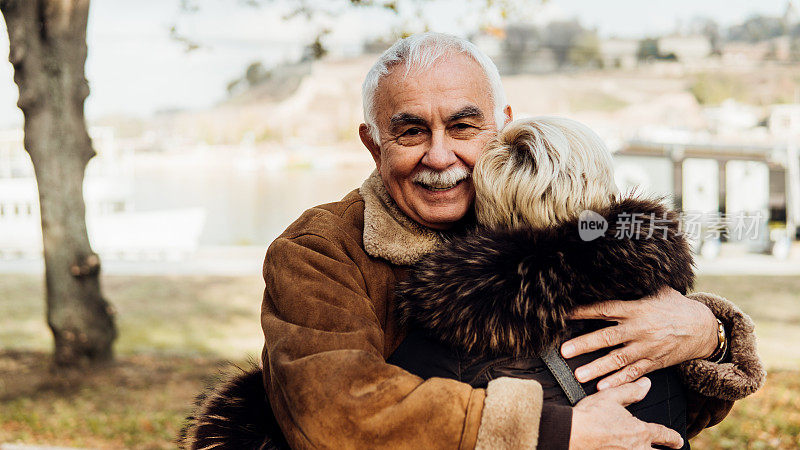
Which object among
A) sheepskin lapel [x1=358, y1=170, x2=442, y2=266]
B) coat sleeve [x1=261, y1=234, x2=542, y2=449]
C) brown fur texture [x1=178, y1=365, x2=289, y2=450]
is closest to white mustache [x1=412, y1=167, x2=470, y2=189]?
sheepskin lapel [x1=358, y1=170, x2=442, y2=266]

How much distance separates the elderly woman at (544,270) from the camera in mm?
1315

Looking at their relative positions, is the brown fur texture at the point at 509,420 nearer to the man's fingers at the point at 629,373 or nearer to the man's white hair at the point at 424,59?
the man's fingers at the point at 629,373

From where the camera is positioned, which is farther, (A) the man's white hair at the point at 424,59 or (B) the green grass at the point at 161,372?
(B) the green grass at the point at 161,372

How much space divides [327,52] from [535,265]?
549cm

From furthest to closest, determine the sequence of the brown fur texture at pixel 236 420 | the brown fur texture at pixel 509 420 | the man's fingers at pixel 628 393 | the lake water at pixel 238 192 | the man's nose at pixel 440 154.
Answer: the lake water at pixel 238 192, the man's nose at pixel 440 154, the brown fur texture at pixel 236 420, the man's fingers at pixel 628 393, the brown fur texture at pixel 509 420

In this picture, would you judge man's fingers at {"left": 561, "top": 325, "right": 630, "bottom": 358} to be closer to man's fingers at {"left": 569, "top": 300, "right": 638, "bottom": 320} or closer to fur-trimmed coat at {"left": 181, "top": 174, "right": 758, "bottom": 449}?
man's fingers at {"left": 569, "top": 300, "right": 638, "bottom": 320}

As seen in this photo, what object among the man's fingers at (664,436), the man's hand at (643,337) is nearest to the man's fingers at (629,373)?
the man's hand at (643,337)

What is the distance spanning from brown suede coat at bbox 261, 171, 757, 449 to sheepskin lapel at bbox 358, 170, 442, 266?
0.04 feet

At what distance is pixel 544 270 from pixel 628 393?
0.32 meters

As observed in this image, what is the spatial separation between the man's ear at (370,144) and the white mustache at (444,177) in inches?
8.2

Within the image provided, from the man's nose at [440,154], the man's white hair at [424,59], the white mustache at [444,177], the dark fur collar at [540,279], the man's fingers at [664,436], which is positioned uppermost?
the man's white hair at [424,59]

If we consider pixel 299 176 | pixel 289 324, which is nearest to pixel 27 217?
pixel 299 176

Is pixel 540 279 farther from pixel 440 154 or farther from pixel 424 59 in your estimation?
pixel 424 59

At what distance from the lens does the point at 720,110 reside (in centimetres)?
2252
